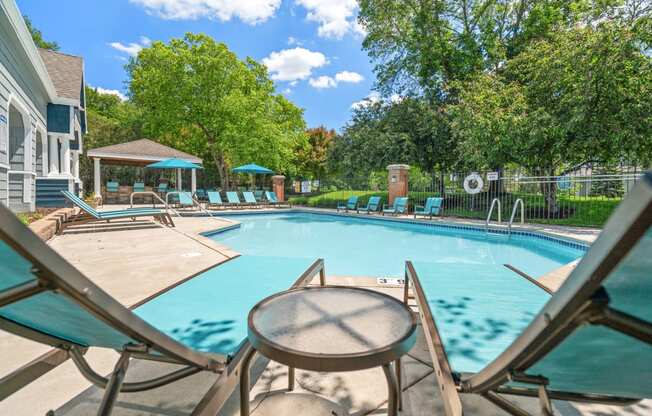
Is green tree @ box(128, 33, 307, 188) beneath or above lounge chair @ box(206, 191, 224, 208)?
above

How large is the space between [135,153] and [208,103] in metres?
6.39

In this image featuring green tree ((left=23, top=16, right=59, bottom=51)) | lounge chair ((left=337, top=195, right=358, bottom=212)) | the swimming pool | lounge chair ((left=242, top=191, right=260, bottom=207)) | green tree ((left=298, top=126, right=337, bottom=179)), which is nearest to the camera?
the swimming pool

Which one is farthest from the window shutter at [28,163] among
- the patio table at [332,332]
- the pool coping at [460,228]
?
the patio table at [332,332]

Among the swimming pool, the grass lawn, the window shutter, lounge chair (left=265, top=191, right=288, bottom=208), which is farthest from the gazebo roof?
the grass lawn

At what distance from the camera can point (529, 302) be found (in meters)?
2.77

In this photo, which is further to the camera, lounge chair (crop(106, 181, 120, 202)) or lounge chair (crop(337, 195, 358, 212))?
lounge chair (crop(106, 181, 120, 202))

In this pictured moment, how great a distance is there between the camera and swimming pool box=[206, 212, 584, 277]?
22.0 feet

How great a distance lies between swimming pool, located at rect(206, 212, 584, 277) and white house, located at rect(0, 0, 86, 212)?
459 cm

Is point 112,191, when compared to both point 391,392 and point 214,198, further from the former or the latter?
point 391,392

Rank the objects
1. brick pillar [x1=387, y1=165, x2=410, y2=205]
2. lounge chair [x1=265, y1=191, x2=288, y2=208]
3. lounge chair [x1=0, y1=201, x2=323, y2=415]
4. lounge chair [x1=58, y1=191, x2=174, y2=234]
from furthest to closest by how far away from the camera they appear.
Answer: lounge chair [x1=265, y1=191, x2=288, y2=208] < brick pillar [x1=387, y1=165, x2=410, y2=205] < lounge chair [x1=58, y1=191, x2=174, y2=234] < lounge chair [x1=0, y1=201, x2=323, y2=415]

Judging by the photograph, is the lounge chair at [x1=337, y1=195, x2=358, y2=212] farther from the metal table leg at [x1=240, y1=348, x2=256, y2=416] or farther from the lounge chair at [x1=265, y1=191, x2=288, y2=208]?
the metal table leg at [x1=240, y1=348, x2=256, y2=416]

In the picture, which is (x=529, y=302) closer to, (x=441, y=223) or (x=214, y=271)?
(x=214, y=271)

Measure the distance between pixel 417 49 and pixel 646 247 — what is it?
17.0m

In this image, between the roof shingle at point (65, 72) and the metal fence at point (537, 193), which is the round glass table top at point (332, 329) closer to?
the metal fence at point (537, 193)
